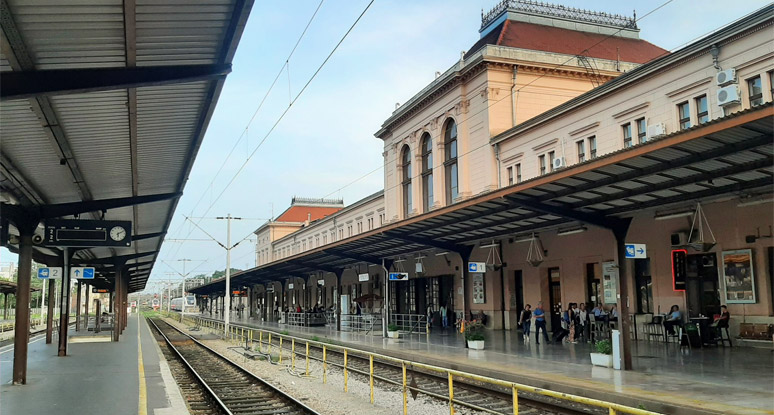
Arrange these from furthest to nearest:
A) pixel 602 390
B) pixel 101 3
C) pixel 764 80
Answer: pixel 764 80 → pixel 602 390 → pixel 101 3

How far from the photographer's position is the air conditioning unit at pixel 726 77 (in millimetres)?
18312

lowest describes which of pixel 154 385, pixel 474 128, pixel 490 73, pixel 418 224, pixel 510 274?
pixel 154 385

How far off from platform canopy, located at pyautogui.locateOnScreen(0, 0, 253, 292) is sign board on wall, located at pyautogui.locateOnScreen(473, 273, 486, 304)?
55.4ft

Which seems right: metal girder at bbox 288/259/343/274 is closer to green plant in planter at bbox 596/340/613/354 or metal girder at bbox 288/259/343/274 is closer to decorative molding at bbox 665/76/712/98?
decorative molding at bbox 665/76/712/98

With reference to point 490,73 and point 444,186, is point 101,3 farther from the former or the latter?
point 444,186

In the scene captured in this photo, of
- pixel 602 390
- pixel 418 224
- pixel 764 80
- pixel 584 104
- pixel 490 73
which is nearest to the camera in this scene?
pixel 602 390

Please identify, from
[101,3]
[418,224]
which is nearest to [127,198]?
[418,224]

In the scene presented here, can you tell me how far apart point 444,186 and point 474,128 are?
424 cm

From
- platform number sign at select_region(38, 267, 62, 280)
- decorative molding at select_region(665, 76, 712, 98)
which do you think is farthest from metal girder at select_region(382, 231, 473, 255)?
platform number sign at select_region(38, 267, 62, 280)

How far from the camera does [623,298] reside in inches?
564

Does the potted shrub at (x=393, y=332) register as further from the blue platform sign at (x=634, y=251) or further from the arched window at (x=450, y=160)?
the blue platform sign at (x=634, y=251)

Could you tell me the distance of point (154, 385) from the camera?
13.5 m

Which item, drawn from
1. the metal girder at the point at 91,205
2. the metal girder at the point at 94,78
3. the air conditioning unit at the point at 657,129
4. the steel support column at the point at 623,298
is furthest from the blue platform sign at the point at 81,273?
the air conditioning unit at the point at 657,129

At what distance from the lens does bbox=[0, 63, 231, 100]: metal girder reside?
7.18 meters
